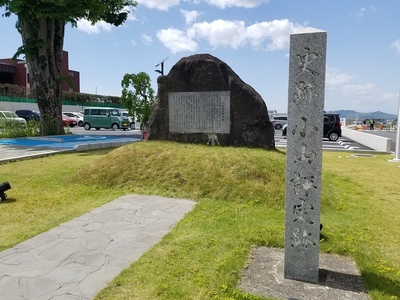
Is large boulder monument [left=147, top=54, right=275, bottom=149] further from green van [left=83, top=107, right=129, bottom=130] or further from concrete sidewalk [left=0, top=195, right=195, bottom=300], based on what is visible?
green van [left=83, top=107, right=129, bottom=130]

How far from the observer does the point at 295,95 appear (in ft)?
9.86

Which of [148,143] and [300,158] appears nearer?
[300,158]

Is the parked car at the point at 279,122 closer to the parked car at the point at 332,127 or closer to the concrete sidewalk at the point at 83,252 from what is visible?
the parked car at the point at 332,127

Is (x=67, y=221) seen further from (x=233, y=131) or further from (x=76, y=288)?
(x=233, y=131)

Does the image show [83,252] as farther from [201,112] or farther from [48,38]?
[48,38]

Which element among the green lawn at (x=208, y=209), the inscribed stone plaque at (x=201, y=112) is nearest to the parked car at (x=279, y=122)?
the green lawn at (x=208, y=209)

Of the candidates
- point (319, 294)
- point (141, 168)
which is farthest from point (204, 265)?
point (141, 168)

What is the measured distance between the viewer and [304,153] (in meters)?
3.03

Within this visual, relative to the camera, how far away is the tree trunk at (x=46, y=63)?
54.8ft

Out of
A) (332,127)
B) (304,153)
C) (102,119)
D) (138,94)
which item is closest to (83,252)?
(304,153)

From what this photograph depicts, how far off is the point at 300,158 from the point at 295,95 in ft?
2.01

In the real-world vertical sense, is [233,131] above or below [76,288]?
above

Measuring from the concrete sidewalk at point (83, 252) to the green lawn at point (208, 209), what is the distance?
0.21 metres

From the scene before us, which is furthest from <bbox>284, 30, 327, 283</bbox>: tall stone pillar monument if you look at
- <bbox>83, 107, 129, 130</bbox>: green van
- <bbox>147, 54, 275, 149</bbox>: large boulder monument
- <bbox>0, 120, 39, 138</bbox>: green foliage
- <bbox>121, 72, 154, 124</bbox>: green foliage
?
<bbox>83, 107, 129, 130</bbox>: green van
